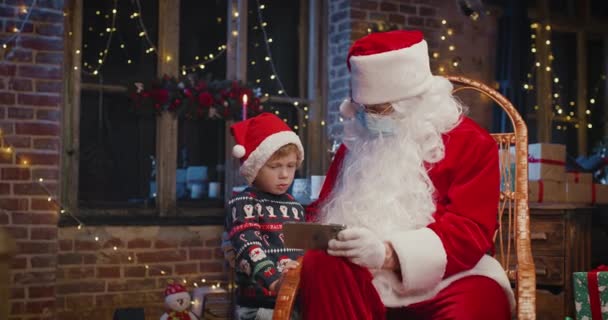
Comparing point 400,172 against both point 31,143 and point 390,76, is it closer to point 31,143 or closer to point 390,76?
point 390,76

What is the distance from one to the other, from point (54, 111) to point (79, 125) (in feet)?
1.04

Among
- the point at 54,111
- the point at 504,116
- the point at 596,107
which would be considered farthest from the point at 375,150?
the point at 596,107

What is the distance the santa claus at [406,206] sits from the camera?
174 cm

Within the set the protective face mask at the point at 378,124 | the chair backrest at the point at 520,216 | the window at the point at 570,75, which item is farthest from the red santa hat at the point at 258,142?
the window at the point at 570,75

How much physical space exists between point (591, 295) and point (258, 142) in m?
1.24

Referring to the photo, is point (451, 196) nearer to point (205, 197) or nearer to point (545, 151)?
point (545, 151)

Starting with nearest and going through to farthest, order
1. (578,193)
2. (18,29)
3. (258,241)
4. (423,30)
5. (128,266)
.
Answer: (258,241), (18,29), (578,193), (128,266), (423,30)

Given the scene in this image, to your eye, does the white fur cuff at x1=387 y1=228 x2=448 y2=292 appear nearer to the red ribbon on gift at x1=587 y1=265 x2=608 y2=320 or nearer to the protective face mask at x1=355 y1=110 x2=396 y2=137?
the protective face mask at x1=355 y1=110 x2=396 y2=137

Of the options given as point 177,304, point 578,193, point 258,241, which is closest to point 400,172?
point 258,241

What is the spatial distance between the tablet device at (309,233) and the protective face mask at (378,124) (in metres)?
0.47

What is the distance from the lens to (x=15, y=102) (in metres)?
3.45

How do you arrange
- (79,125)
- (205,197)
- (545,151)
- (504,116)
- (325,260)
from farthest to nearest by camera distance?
(504,116), (205,197), (79,125), (545,151), (325,260)

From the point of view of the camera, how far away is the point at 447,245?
6.09 ft

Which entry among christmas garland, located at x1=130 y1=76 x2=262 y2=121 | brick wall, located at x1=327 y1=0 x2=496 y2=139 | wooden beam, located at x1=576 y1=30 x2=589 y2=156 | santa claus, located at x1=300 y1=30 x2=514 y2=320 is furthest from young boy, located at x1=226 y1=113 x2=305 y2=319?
wooden beam, located at x1=576 y1=30 x2=589 y2=156
